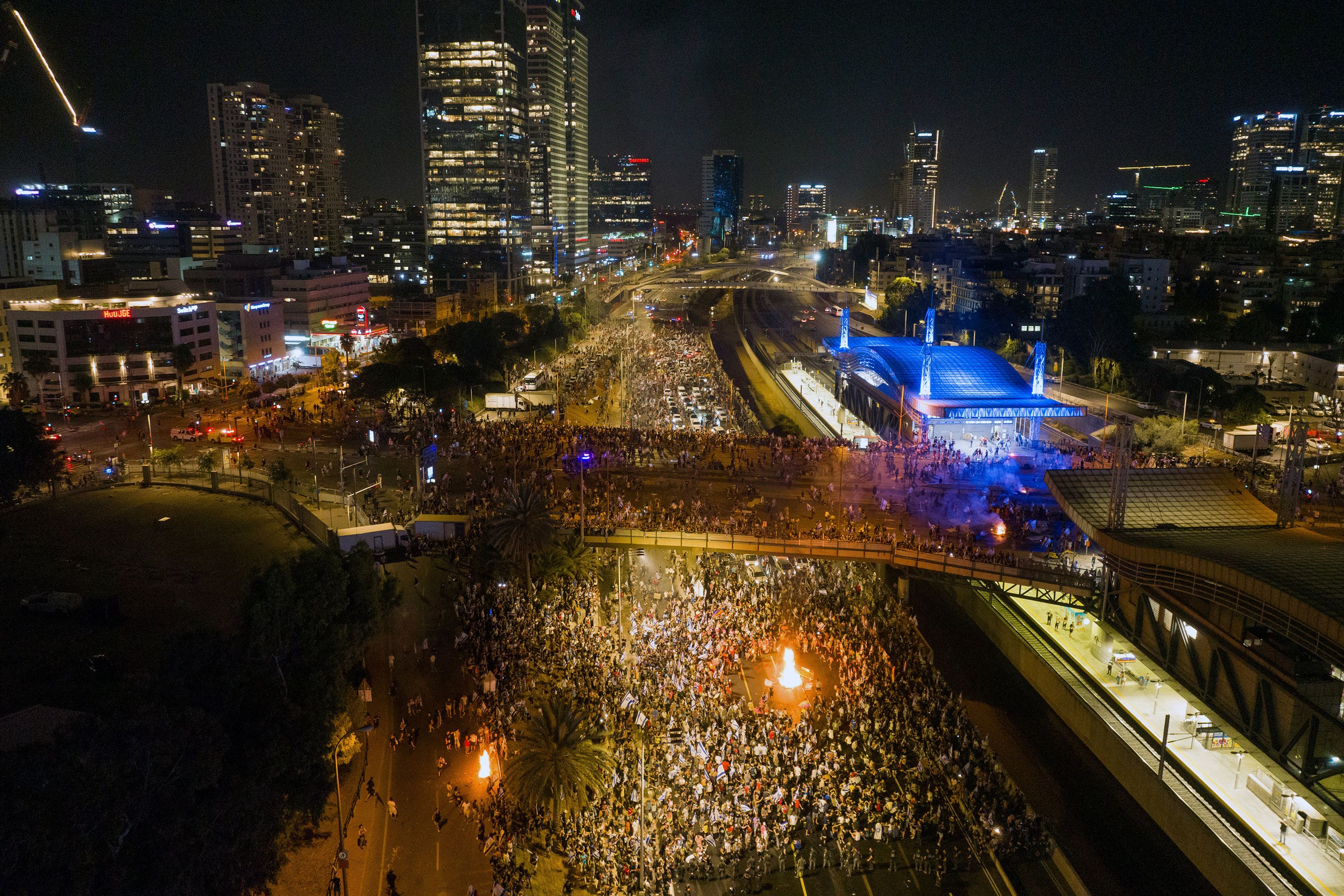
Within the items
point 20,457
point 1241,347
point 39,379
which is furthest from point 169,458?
point 1241,347

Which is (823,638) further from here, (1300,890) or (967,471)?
(967,471)

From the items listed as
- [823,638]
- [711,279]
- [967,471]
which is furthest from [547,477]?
[711,279]

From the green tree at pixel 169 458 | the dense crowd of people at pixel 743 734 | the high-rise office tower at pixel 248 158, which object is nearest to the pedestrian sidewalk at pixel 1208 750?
the dense crowd of people at pixel 743 734

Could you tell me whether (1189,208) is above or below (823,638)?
above

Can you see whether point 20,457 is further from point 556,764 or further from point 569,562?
point 556,764

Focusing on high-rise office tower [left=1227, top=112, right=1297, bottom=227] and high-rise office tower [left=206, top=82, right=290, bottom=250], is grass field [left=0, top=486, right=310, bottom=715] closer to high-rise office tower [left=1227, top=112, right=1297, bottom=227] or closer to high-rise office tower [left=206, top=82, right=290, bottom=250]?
high-rise office tower [left=206, top=82, right=290, bottom=250]

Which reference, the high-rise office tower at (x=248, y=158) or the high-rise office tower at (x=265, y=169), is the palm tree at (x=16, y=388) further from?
the high-rise office tower at (x=248, y=158)
